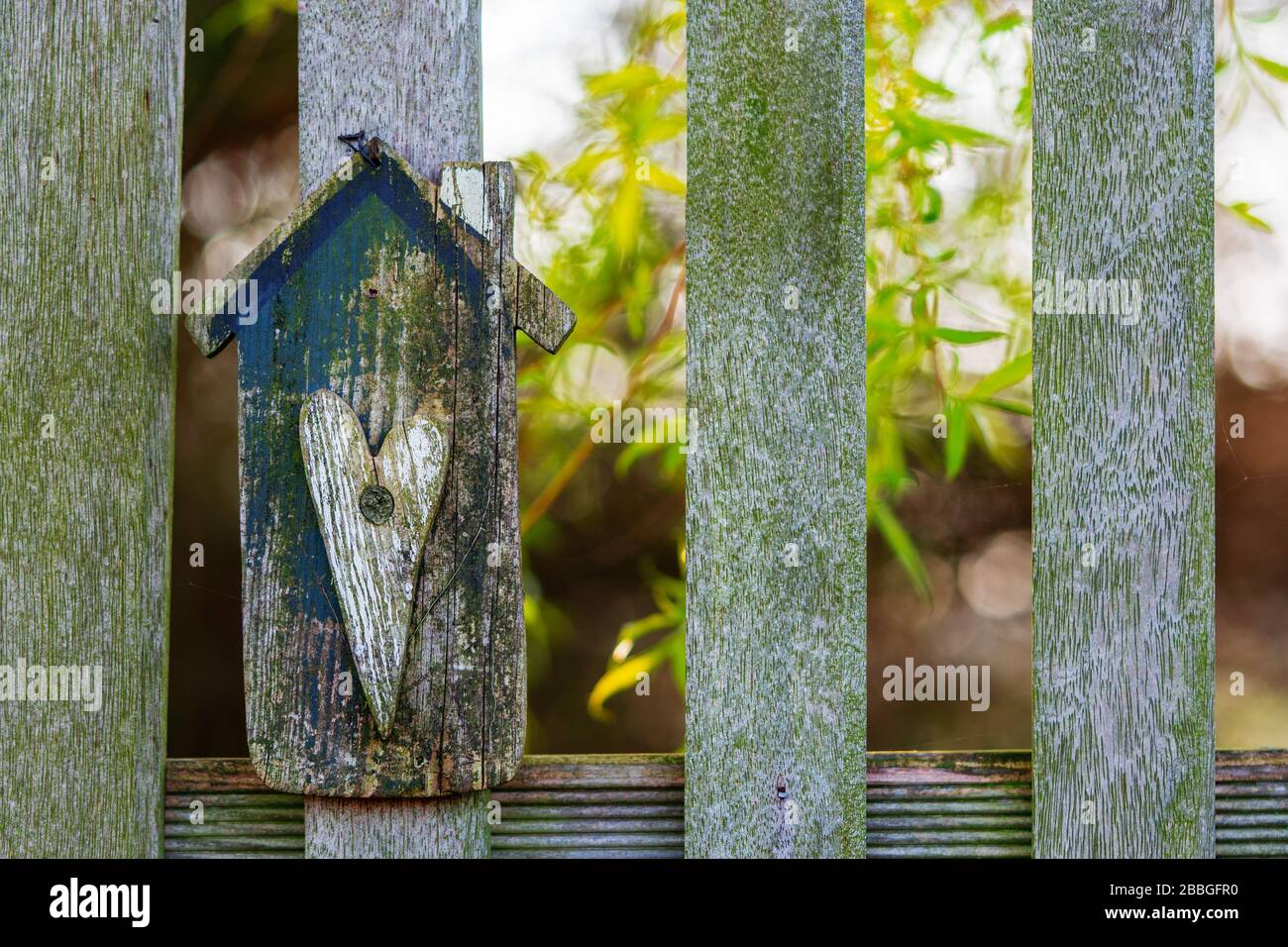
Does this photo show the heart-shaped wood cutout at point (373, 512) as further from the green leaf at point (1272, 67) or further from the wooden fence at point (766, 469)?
the green leaf at point (1272, 67)

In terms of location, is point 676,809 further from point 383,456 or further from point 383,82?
point 383,82

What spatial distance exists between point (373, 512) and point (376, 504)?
0.01 metres

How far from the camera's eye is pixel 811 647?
1441 millimetres

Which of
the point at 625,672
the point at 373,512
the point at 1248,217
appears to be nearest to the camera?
the point at 373,512

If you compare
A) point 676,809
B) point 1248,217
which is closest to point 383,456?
point 676,809

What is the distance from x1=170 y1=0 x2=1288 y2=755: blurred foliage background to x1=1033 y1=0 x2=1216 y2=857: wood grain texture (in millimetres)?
400

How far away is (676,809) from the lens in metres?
1.48

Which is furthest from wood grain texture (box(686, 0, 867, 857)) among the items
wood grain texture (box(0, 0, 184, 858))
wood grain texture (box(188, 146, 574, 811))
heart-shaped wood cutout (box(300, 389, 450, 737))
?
wood grain texture (box(0, 0, 184, 858))

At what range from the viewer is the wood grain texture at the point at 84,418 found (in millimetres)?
1472

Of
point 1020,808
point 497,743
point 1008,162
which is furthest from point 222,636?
point 1008,162

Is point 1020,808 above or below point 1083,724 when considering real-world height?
below

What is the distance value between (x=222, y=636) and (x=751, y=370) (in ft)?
4.11

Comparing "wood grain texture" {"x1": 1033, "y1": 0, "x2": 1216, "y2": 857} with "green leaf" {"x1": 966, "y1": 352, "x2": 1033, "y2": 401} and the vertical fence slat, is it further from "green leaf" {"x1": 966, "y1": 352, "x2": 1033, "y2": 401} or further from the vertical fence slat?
the vertical fence slat
